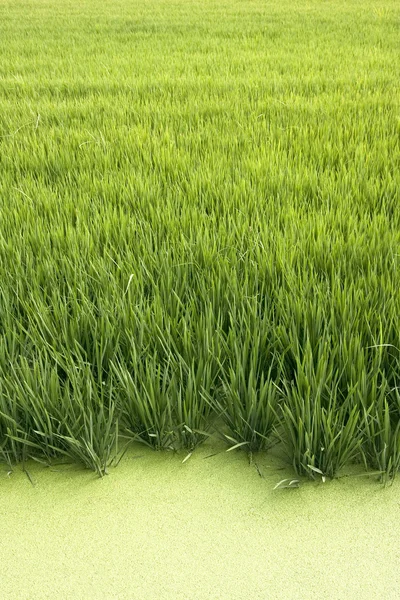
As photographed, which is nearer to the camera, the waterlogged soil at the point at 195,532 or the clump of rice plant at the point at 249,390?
the waterlogged soil at the point at 195,532

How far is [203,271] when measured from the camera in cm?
132

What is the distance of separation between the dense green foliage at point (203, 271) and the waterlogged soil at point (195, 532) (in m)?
0.04

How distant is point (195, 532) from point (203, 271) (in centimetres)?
60

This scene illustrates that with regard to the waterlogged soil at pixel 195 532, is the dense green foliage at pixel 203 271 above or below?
above

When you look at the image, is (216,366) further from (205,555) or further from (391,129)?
(391,129)

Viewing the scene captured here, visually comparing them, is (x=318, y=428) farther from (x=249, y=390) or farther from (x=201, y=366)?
(x=201, y=366)

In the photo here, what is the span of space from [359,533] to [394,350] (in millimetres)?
376

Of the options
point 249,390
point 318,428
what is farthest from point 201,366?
point 318,428

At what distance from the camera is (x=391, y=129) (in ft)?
8.17

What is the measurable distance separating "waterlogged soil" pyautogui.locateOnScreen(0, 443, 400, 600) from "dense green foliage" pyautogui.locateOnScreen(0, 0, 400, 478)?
0.14 ft

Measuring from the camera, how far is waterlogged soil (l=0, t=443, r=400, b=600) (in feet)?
2.56

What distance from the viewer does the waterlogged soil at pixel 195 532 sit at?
2.56 feet

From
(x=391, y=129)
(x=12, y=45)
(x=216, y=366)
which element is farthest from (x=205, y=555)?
(x=12, y=45)

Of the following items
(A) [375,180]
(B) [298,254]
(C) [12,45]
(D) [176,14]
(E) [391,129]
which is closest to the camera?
(B) [298,254]
